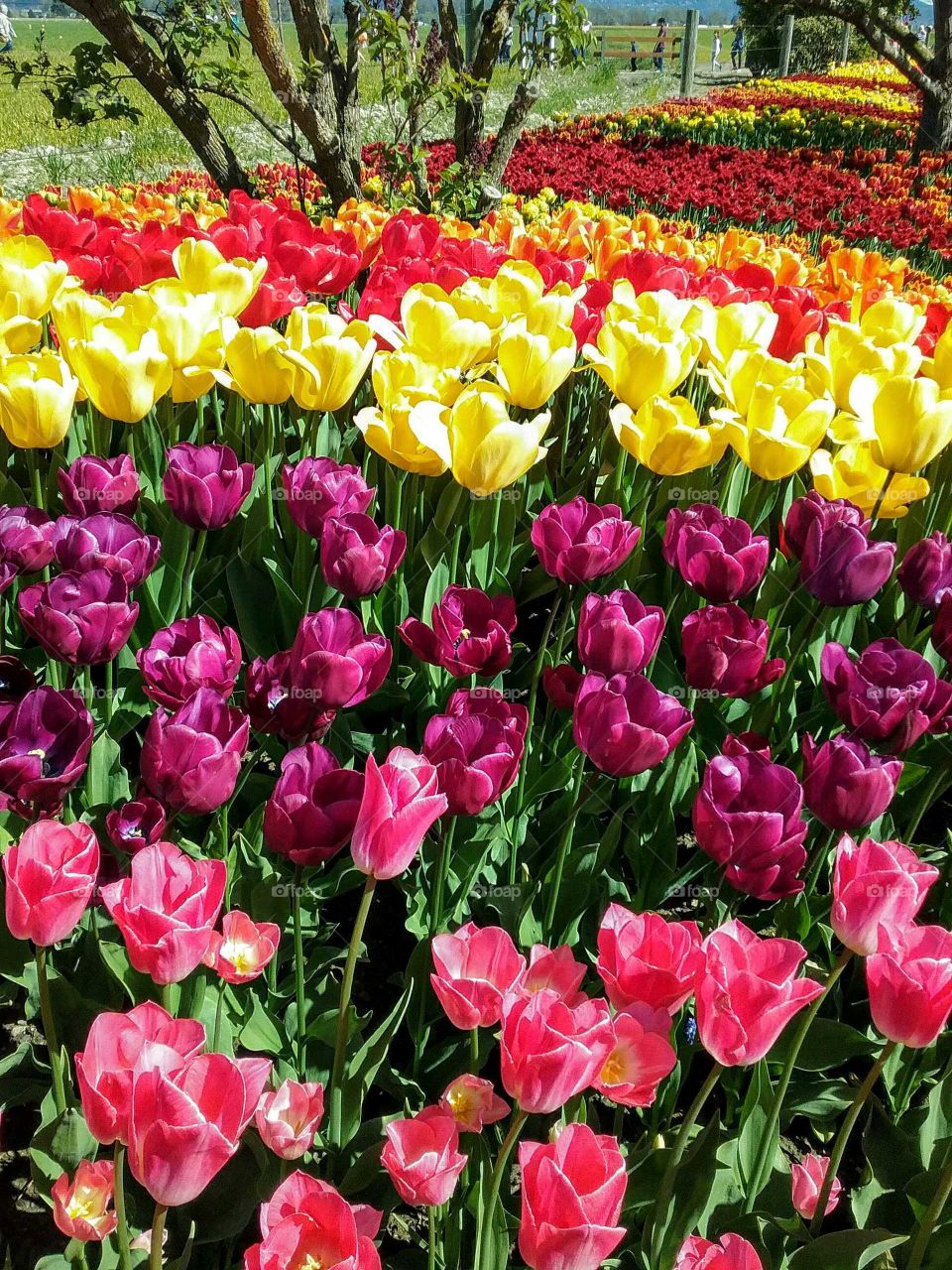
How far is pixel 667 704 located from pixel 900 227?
6.62m

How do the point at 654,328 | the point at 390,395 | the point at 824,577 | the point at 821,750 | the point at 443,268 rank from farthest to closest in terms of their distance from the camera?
the point at 443,268, the point at 654,328, the point at 390,395, the point at 824,577, the point at 821,750

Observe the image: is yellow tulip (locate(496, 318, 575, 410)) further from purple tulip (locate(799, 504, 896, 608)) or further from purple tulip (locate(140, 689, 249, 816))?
purple tulip (locate(140, 689, 249, 816))

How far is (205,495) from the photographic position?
4.97 feet

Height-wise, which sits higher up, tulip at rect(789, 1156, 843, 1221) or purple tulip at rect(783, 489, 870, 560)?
purple tulip at rect(783, 489, 870, 560)

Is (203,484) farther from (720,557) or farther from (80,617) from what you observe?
(720,557)

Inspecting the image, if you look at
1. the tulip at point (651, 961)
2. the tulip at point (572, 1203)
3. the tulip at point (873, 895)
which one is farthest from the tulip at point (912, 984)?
the tulip at point (572, 1203)

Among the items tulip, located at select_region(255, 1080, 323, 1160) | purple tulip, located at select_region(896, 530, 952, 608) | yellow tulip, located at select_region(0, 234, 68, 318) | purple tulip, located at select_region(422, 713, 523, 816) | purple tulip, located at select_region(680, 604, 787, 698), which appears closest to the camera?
tulip, located at select_region(255, 1080, 323, 1160)

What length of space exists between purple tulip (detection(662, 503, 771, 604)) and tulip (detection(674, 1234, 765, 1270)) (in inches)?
32.5

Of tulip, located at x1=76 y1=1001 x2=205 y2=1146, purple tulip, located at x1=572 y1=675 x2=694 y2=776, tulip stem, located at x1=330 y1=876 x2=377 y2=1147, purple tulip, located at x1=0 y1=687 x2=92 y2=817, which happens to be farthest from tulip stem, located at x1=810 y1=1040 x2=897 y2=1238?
purple tulip, located at x1=0 y1=687 x2=92 y2=817

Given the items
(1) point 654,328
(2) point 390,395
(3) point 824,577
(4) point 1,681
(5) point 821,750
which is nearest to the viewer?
(5) point 821,750

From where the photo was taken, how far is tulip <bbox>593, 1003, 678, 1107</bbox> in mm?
870

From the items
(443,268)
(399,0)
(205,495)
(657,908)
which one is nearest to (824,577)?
(657,908)

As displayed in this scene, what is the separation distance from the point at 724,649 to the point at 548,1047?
25.0 inches

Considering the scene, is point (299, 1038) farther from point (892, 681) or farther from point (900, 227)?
point (900, 227)
